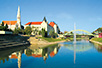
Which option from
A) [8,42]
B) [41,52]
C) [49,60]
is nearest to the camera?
[49,60]

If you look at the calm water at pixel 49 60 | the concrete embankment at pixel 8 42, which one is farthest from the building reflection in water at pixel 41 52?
the concrete embankment at pixel 8 42

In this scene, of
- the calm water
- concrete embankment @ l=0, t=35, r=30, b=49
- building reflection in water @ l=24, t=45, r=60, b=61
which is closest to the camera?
the calm water

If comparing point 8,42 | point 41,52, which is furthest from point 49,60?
point 8,42

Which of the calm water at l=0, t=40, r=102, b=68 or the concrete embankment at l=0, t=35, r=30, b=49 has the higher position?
the concrete embankment at l=0, t=35, r=30, b=49

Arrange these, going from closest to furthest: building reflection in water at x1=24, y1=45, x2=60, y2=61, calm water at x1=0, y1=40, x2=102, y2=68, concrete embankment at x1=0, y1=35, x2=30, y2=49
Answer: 1. calm water at x1=0, y1=40, x2=102, y2=68
2. building reflection in water at x1=24, y1=45, x2=60, y2=61
3. concrete embankment at x1=0, y1=35, x2=30, y2=49

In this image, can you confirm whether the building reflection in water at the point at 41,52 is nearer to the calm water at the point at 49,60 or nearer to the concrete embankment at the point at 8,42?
the calm water at the point at 49,60

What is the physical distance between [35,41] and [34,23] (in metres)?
66.3

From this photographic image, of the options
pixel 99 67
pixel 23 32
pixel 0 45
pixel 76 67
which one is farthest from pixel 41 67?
pixel 23 32

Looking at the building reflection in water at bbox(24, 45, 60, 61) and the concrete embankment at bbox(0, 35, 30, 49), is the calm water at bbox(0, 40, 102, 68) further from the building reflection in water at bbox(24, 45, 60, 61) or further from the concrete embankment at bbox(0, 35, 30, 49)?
the concrete embankment at bbox(0, 35, 30, 49)

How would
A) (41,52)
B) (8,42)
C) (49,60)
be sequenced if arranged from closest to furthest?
1. (49,60)
2. (41,52)
3. (8,42)

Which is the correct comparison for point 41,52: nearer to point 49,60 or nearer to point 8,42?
point 49,60

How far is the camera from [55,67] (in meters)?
13.7

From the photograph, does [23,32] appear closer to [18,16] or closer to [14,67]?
[18,16]

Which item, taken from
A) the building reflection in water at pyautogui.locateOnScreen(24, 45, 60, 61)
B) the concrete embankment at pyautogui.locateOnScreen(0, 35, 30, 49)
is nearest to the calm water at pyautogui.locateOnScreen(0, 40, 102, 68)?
the building reflection in water at pyautogui.locateOnScreen(24, 45, 60, 61)
